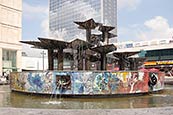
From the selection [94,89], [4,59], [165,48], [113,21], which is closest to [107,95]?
[94,89]

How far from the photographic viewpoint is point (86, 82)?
55.3ft

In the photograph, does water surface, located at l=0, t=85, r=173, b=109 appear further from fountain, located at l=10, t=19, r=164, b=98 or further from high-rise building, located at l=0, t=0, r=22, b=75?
high-rise building, located at l=0, t=0, r=22, b=75

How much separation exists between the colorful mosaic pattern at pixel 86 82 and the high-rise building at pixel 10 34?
3886 cm

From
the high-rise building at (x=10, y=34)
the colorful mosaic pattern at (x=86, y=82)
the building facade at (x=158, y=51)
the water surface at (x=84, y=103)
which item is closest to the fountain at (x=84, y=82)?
the colorful mosaic pattern at (x=86, y=82)

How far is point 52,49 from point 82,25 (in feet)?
10.7

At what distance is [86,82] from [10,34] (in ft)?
145

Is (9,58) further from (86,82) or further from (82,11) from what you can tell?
(86,82)

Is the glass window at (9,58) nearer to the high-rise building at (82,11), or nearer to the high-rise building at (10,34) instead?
the high-rise building at (10,34)

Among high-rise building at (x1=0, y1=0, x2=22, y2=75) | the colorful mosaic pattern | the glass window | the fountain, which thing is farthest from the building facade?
the colorful mosaic pattern

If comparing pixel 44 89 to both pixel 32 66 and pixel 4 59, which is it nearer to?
pixel 4 59

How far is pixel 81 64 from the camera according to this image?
23.2 metres

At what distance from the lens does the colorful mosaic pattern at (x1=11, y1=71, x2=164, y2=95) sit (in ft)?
55.3

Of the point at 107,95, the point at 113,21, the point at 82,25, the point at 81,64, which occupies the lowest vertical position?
the point at 107,95

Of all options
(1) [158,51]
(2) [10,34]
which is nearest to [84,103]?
(2) [10,34]
